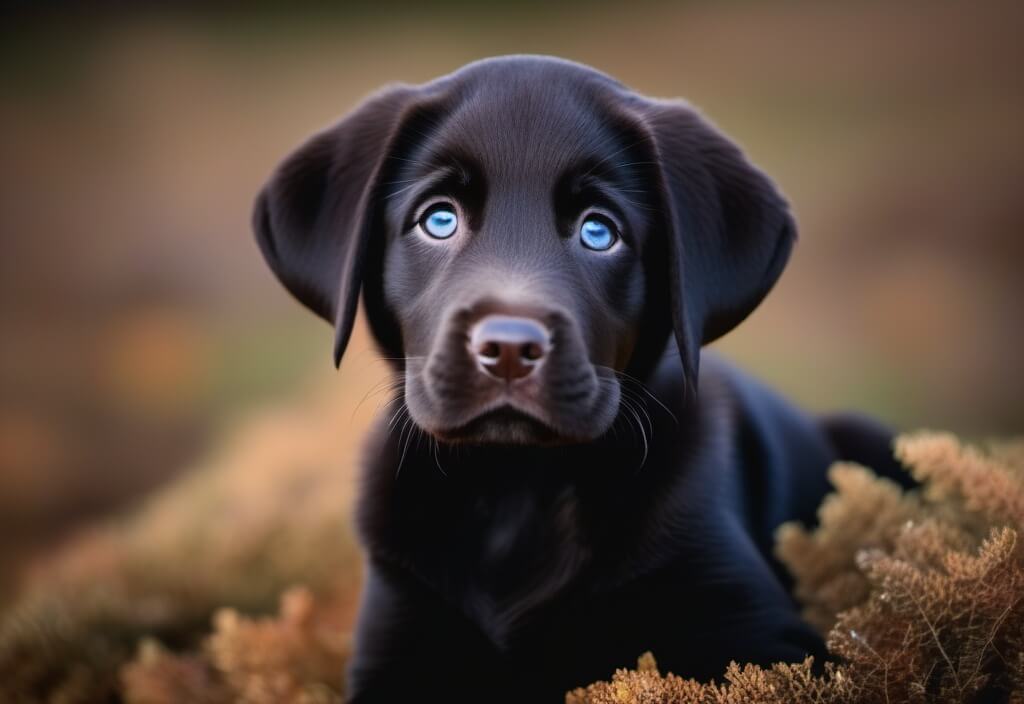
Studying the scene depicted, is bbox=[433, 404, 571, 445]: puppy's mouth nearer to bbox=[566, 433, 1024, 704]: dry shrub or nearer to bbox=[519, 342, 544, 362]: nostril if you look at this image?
bbox=[519, 342, 544, 362]: nostril

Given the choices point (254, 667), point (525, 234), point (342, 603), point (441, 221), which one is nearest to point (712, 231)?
point (525, 234)

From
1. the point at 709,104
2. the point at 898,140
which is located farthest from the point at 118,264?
the point at 898,140

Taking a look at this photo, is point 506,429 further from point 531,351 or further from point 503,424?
point 531,351

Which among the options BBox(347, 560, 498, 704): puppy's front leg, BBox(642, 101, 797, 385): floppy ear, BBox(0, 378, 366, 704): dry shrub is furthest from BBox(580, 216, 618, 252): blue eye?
BBox(0, 378, 366, 704): dry shrub

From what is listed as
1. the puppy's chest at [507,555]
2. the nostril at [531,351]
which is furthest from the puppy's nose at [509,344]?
the puppy's chest at [507,555]

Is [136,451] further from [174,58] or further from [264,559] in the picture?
[264,559]
